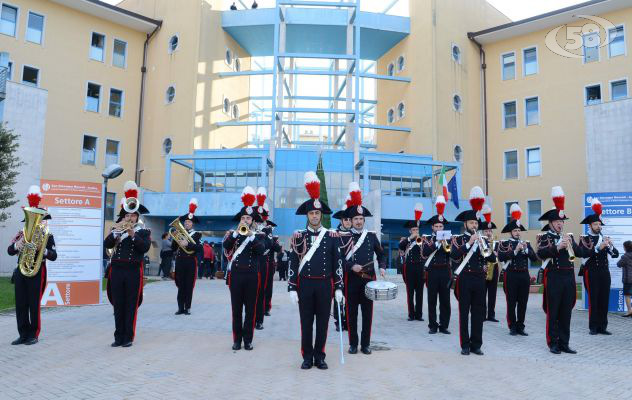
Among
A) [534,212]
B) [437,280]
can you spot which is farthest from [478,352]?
[534,212]

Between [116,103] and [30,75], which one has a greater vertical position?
[30,75]

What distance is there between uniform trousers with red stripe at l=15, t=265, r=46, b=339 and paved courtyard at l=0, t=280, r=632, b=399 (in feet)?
0.99

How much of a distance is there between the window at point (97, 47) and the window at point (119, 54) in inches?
33.5

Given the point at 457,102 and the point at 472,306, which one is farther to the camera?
the point at 457,102

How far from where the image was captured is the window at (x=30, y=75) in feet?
105

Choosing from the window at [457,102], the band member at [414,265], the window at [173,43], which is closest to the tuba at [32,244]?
the band member at [414,265]

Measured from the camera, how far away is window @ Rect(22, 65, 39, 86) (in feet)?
105


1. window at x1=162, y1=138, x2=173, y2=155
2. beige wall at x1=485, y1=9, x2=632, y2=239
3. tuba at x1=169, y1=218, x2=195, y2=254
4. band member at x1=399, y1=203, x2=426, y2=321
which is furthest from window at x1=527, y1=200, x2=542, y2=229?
tuba at x1=169, y1=218, x2=195, y2=254

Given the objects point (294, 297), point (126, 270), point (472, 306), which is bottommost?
point (472, 306)

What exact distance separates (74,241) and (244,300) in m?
6.75

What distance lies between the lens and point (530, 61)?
118ft

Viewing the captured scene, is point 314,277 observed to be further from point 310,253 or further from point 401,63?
point 401,63

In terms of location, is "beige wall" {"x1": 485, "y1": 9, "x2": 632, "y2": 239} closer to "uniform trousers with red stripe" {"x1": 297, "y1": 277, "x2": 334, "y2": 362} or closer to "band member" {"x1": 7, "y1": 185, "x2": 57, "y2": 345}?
"uniform trousers with red stripe" {"x1": 297, "y1": 277, "x2": 334, "y2": 362}

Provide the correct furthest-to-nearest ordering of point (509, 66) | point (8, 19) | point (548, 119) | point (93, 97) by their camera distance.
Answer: point (509, 66) < point (93, 97) < point (548, 119) < point (8, 19)
